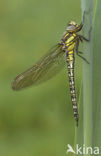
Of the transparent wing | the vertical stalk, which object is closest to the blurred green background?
the transparent wing

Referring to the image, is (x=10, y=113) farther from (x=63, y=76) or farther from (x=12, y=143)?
(x=63, y=76)

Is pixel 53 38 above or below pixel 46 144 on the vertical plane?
above

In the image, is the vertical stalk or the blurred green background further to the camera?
the blurred green background

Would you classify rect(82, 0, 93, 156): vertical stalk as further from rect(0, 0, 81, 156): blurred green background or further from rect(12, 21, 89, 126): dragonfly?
rect(0, 0, 81, 156): blurred green background

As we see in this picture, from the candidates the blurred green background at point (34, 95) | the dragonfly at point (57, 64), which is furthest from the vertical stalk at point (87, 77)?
the blurred green background at point (34, 95)

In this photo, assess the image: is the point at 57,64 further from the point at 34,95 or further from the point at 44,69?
the point at 34,95

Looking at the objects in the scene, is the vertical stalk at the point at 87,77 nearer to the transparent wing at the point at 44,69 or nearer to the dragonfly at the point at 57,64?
the dragonfly at the point at 57,64

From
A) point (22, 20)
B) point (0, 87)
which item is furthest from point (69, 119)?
point (22, 20)
